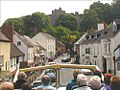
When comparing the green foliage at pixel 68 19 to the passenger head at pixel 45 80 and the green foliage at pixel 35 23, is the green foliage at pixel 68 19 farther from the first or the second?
the passenger head at pixel 45 80

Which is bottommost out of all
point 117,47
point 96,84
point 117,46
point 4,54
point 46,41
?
point 96,84

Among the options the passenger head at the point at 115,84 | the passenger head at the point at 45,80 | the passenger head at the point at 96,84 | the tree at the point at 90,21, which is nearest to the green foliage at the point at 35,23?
the tree at the point at 90,21

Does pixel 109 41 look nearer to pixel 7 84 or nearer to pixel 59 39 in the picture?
pixel 7 84

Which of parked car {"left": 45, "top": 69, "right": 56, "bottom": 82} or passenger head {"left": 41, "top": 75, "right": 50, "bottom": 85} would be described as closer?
passenger head {"left": 41, "top": 75, "right": 50, "bottom": 85}

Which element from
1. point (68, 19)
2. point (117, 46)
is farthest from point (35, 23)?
point (117, 46)

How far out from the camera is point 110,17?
143m

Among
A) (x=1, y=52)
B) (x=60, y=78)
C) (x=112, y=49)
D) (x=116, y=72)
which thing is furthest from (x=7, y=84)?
(x=112, y=49)

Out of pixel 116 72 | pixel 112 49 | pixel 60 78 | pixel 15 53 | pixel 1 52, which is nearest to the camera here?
pixel 60 78

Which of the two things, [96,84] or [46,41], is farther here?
[46,41]

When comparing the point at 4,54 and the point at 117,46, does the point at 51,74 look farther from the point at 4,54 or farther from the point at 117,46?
the point at 117,46

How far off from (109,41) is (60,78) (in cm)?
4245

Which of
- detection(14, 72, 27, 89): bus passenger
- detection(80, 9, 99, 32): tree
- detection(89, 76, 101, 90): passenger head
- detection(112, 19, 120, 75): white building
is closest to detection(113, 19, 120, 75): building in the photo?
detection(112, 19, 120, 75): white building

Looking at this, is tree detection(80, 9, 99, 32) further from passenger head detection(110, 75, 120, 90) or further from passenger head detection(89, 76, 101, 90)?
passenger head detection(110, 75, 120, 90)

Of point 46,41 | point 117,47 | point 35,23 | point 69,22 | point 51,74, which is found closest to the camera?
point 51,74
